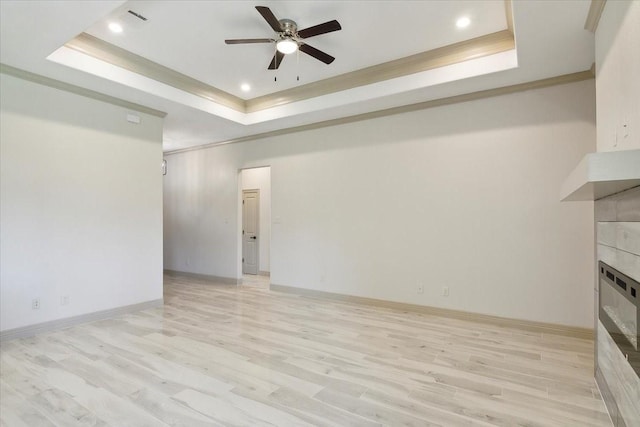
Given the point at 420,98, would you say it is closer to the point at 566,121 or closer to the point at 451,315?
the point at 566,121

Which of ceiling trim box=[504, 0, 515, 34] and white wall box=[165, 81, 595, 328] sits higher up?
ceiling trim box=[504, 0, 515, 34]

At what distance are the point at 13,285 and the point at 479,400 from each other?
4.74m

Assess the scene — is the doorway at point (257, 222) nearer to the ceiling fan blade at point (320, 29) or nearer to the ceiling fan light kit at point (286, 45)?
the ceiling fan light kit at point (286, 45)

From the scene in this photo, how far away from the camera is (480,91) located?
13.6ft

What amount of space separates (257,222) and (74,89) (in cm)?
450

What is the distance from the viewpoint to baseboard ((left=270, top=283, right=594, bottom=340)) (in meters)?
3.65

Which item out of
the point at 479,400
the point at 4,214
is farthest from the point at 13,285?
the point at 479,400

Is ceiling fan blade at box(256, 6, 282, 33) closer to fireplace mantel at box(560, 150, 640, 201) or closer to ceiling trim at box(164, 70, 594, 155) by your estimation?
ceiling trim at box(164, 70, 594, 155)

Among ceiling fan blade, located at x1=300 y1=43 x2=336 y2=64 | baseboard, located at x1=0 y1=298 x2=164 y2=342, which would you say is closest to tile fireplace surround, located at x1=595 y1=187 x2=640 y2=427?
ceiling fan blade, located at x1=300 y1=43 x2=336 y2=64

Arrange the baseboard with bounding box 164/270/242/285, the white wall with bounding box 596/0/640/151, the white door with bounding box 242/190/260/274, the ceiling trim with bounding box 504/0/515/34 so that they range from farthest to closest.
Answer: the white door with bounding box 242/190/260/274
the baseboard with bounding box 164/270/242/285
the ceiling trim with bounding box 504/0/515/34
the white wall with bounding box 596/0/640/151

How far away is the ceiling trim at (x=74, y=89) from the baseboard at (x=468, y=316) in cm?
376

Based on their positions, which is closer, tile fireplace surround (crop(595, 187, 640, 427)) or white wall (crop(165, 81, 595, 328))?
tile fireplace surround (crop(595, 187, 640, 427))

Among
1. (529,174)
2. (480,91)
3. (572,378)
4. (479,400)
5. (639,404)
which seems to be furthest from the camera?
(480,91)

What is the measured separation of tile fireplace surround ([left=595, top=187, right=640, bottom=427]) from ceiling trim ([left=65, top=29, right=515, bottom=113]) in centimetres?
216
